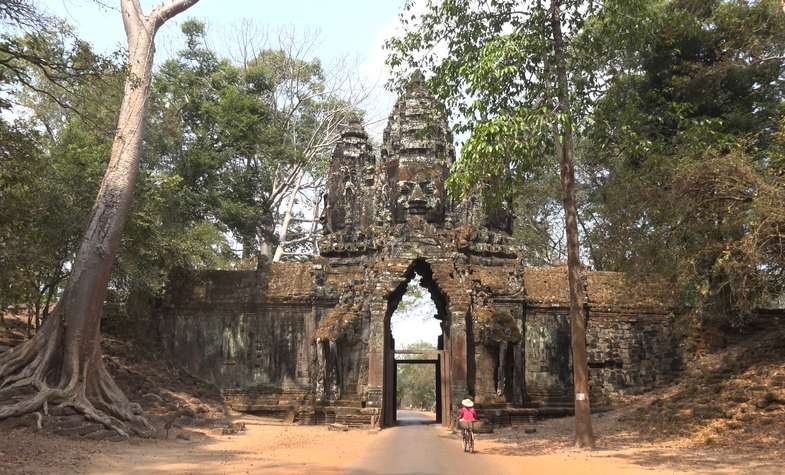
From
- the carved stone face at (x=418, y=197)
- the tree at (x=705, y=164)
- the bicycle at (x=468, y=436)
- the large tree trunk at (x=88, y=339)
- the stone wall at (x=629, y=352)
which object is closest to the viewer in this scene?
the large tree trunk at (x=88, y=339)

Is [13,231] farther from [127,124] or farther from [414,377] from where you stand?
[414,377]

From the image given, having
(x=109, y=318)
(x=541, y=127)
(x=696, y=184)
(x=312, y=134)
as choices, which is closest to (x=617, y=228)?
(x=696, y=184)

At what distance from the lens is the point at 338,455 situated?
400 inches

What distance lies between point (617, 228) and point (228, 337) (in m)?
11.2

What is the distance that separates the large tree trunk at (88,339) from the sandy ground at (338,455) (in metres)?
0.86

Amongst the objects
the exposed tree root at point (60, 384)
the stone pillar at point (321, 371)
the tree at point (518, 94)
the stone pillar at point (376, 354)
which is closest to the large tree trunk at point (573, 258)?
the tree at point (518, 94)

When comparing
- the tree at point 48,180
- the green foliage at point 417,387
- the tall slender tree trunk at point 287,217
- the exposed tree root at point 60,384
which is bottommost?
the green foliage at point 417,387

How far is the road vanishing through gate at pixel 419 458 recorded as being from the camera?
8.40 metres

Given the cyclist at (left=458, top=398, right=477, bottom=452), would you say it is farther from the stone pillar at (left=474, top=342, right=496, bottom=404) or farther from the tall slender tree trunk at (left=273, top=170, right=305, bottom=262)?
the tall slender tree trunk at (left=273, top=170, right=305, bottom=262)

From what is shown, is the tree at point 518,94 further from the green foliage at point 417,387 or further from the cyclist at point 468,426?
the green foliage at point 417,387

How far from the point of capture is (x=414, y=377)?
59531 millimetres

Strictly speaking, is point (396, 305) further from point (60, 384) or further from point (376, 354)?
point (60, 384)

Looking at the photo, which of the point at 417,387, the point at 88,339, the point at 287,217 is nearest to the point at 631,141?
the point at 88,339

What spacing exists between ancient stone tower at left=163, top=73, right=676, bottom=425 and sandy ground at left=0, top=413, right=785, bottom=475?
135 inches
